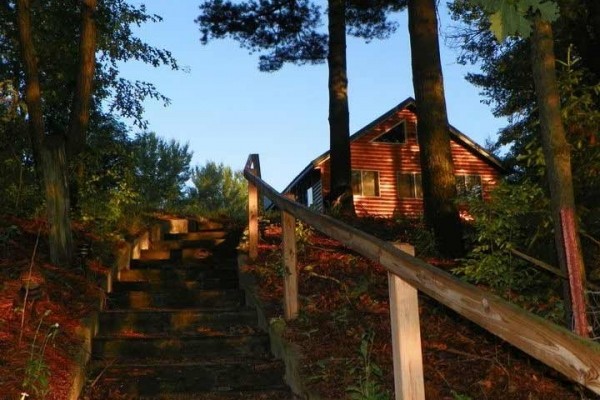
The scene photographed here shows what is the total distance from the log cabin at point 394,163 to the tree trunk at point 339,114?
45.8 ft

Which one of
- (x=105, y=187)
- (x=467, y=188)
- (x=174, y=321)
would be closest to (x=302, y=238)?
(x=467, y=188)

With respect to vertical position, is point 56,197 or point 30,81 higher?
point 30,81

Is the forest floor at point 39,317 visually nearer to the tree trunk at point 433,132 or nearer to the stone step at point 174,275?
the stone step at point 174,275

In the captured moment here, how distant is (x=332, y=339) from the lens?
16.9ft

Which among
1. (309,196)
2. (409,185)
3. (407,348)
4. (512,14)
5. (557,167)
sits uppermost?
(409,185)

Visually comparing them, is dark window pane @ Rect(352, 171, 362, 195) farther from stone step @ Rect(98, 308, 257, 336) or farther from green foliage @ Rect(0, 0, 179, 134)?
stone step @ Rect(98, 308, 257, 336)

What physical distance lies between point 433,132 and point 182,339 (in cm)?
398

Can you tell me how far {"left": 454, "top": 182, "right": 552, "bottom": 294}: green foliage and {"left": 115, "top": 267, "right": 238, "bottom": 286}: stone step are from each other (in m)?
3.48

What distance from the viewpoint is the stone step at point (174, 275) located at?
786cm

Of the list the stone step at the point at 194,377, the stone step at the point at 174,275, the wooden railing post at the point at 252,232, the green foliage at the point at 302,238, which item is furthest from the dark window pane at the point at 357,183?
the stone step at the point at 194,377

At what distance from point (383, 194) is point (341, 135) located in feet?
51.3

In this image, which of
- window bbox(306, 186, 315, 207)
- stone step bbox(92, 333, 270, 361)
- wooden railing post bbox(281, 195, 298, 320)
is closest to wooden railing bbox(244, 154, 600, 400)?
wooden railing post bbox(281, 195, 298, 320)

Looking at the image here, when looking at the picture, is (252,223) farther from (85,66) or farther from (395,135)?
(395,135)

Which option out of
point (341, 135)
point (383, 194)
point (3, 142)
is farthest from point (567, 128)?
point (383, 194)
